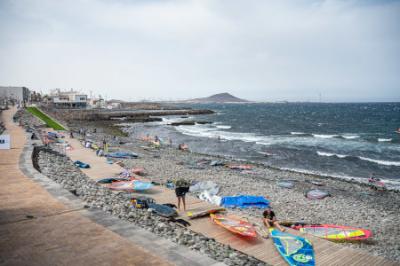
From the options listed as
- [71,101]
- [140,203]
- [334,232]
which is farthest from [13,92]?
[334,232]

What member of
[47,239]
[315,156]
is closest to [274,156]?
[315,156]

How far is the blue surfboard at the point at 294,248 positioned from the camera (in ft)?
25.4

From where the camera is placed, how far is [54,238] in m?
6.78

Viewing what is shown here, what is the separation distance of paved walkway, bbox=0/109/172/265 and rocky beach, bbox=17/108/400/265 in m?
1.32

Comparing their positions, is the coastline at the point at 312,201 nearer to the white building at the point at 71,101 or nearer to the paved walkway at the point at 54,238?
the paved walkway at the point at 54,238

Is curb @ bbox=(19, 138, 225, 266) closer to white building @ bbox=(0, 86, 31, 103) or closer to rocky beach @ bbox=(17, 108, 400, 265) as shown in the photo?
rocky beach @ bbox=(17, 108, 400, 265)

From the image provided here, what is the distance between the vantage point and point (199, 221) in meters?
10.1

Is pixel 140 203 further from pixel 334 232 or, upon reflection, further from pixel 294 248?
pixel 334 232

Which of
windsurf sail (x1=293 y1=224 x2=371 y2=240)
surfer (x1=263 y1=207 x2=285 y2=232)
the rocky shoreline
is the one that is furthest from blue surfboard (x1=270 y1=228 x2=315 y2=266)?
windsurf sail (x1=293 y1=224 x2=371 y2=240)

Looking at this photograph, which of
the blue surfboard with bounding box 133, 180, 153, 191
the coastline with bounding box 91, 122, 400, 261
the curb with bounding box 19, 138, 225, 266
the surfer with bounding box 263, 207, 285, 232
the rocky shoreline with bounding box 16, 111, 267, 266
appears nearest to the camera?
the curb with bounding box 19, 138, 225, 266

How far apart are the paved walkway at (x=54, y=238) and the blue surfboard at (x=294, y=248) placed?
3638 millimetres

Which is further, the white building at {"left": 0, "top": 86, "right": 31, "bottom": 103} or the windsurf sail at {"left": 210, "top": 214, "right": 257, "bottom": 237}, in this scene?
the white building at {"left": 0, "top": 86, "right": 31, "bottom": 103}

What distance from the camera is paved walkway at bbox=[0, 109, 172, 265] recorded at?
5891mm

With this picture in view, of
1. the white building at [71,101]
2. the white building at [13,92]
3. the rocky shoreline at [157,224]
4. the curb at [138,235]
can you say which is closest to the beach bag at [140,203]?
the rocky shoreline at [157,224]
